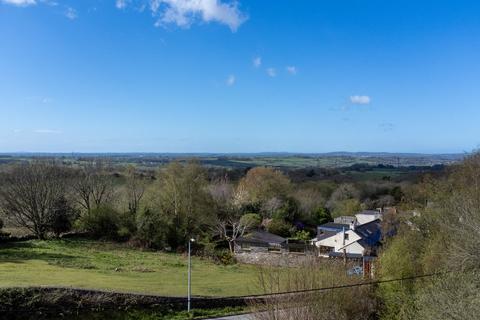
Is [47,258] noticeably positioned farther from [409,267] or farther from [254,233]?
[409,267]

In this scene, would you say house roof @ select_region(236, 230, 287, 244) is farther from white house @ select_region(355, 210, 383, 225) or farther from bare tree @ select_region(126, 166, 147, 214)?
white house @ select_region(355, 210, 383, 225)

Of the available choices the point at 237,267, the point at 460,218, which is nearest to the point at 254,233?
the point at 237,267

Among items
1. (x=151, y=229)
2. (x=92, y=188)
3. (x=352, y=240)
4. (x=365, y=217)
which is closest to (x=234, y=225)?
(x=151, y=229)

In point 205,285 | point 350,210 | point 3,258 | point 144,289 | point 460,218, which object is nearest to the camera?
point 460,218

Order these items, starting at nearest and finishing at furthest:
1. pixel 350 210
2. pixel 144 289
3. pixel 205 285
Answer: pixel 144 289 → pixel 205 285 → pixel 350 210

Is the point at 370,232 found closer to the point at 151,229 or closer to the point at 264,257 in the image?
the point at 264,257
